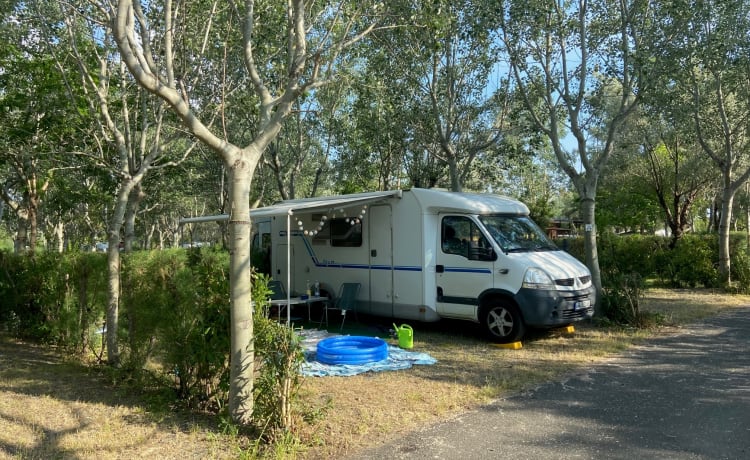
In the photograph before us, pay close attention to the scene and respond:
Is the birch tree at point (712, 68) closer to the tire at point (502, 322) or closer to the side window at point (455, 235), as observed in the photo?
the side window at point (455, 235)

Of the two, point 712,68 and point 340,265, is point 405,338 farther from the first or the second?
point 712,68

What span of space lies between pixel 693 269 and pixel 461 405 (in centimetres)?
1273

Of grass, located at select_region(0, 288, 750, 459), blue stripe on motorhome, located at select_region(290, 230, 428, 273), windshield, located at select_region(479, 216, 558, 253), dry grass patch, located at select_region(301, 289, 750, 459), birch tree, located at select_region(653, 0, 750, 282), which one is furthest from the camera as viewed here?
birch tree, located at select_region(653, 0, 750, 282)

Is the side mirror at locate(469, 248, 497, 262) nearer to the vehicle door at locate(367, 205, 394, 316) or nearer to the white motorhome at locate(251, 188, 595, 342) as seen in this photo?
the white motorhome at locate(251, 188, 595, 342)

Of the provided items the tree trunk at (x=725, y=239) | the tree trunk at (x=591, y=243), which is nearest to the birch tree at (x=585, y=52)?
the tree trunk at (x=591, y=243)

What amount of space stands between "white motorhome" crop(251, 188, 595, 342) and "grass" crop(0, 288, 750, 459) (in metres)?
0.61

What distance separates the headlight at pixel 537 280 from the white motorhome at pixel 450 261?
0.01m

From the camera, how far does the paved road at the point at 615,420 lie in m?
4.36

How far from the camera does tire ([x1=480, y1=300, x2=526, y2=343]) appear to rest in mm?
8242

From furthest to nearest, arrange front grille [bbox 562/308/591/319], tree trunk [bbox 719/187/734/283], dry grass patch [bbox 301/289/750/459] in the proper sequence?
tree trunk [bbox 719/187/734/283]
front grille [bbox 562/308/591/319]
dry grass patch [bbox 301/289/750/459]

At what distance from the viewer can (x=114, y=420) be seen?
491 centimetres

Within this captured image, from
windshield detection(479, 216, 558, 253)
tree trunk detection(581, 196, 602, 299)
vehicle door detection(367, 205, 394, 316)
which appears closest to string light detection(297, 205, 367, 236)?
vehicle door detection(367, 205, 394, 316)

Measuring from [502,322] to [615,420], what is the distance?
11.2 feet

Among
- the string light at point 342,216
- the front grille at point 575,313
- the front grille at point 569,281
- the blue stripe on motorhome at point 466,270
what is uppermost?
the string light at point 342,216
